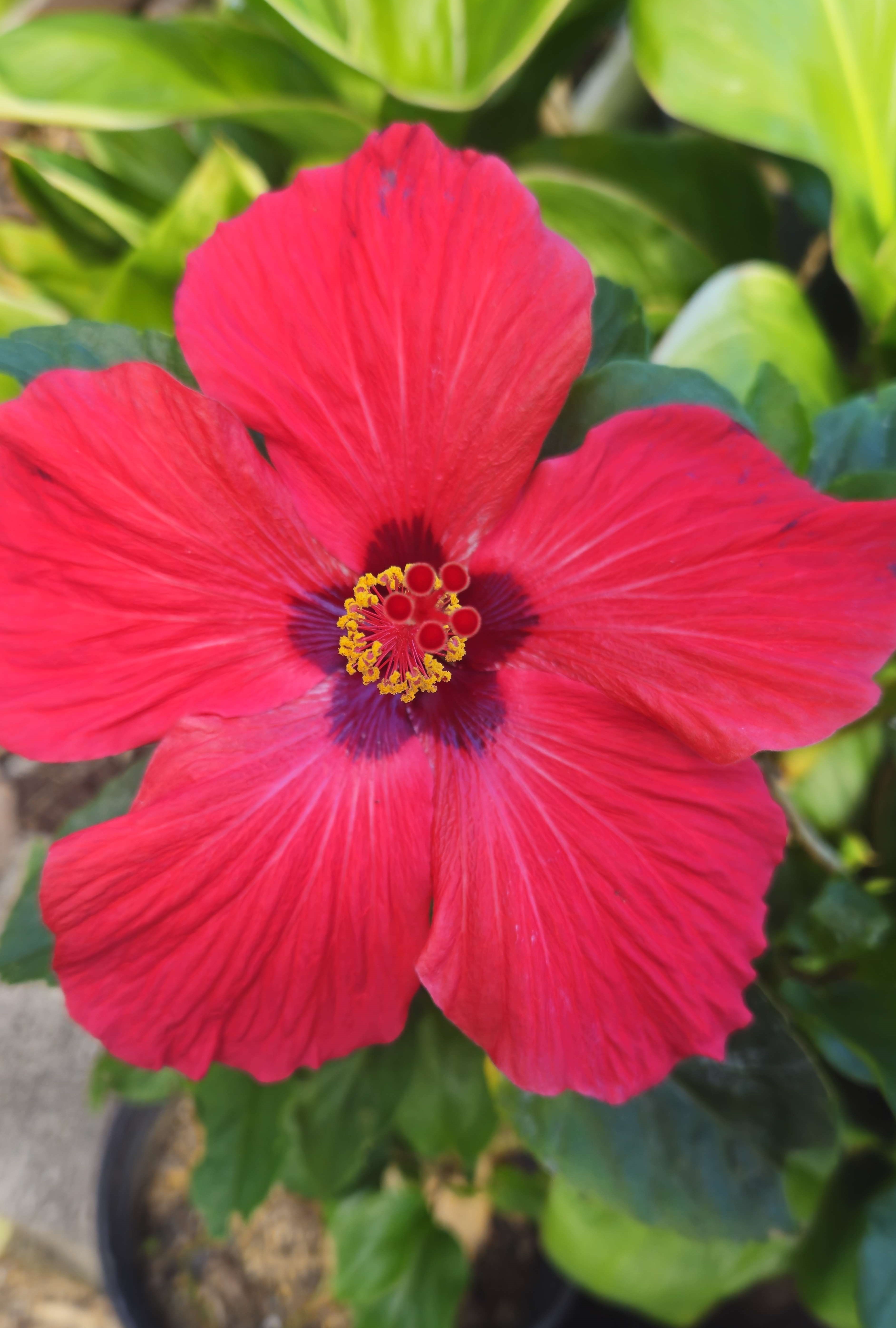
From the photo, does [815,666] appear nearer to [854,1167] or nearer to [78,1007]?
[78,1007]

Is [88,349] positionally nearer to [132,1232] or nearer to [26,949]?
[26,949]

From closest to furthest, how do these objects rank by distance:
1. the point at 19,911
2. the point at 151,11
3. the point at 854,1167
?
the point at 19,911
the point at 854,1167
the point at 151,11

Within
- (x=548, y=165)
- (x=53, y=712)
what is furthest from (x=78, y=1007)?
(x=548, y=165)

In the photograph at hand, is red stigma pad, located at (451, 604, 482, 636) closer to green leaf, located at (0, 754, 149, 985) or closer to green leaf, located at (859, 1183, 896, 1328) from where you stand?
green leaf, located at (0, 754, 149, 985)

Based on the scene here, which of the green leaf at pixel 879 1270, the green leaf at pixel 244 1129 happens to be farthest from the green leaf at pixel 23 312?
the green leaf at pixel 879 1270

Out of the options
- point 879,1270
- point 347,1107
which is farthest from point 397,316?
point 879,1270
